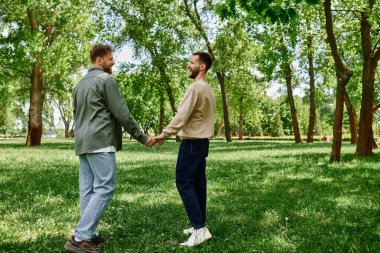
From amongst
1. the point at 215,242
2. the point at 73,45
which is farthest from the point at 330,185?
the point at 73,45

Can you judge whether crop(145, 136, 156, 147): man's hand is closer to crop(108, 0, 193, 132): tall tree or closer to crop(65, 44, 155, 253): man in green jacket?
crop(65, 44, 155, 253): man in green jacket

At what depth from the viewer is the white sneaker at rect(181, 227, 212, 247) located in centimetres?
584

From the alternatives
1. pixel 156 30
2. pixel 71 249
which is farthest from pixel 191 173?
pixel 156 30

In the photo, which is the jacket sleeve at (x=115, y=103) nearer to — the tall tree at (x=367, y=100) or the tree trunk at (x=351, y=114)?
the tall tree at (x=367, y=100)

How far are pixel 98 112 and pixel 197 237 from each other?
7.63ft

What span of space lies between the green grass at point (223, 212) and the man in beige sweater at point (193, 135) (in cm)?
40

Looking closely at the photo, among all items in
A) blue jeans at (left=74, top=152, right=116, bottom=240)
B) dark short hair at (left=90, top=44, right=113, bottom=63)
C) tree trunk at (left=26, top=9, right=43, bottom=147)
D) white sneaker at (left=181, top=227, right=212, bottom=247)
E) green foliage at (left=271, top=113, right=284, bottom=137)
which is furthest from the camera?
green foliage at (left=271, top=113, right=284, bottom=137)

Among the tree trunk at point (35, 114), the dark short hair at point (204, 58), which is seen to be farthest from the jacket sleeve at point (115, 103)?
the tree trunk at point (35, 114)

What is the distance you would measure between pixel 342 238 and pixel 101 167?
12.3 feet

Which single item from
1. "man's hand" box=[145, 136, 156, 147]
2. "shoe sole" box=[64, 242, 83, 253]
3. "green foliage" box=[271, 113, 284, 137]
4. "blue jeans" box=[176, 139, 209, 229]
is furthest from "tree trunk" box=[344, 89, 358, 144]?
"green foliage" box=[271, 113, 284, 137]

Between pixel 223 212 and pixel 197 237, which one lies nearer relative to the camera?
pixel 197 237

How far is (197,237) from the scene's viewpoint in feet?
19.3

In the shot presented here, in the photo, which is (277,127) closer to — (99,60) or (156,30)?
(156,30)

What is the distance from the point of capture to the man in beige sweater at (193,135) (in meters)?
5.87
